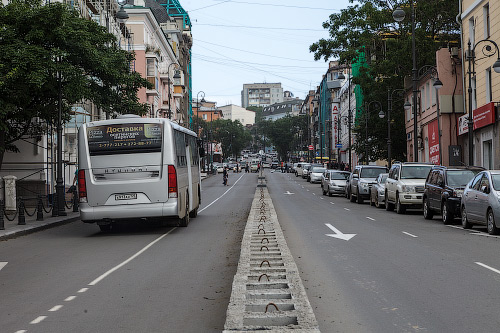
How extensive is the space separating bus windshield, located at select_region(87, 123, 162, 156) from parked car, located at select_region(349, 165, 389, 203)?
1818 centimetres

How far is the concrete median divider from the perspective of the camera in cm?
593

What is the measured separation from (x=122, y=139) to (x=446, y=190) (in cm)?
994

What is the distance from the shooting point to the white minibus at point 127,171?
55.6 ft

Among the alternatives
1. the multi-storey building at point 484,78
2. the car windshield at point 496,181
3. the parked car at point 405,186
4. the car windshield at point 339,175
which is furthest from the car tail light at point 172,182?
the car windshield at point 339,175

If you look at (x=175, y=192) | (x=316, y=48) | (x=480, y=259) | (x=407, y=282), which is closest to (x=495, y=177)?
(x=480, y=259)

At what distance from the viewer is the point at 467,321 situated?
673 centimetres

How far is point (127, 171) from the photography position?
17.1 meters

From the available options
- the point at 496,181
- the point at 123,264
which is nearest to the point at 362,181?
the point at 496,181

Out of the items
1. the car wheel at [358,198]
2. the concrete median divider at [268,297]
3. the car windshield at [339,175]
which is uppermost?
the car windshield at [339,175]

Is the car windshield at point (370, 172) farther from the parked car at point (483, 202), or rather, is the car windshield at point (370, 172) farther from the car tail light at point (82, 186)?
the car tail light at point (82, 186)

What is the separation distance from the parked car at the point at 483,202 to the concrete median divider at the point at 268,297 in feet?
23.6

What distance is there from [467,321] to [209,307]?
110 inches

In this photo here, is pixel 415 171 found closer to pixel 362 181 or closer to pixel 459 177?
pixel 459 177

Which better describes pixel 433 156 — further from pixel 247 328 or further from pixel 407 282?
pixel 247 328
